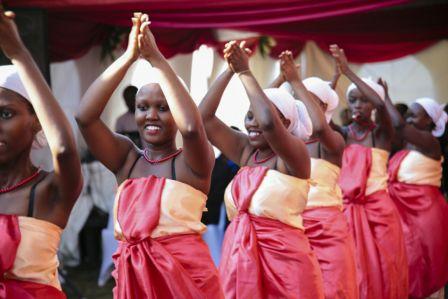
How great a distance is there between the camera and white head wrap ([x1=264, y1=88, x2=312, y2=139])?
13.2ft

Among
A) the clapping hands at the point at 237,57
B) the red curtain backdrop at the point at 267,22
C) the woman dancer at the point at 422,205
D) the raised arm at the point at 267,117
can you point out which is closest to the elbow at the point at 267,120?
the raised arm at the point at 267,117

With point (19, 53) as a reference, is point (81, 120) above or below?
below

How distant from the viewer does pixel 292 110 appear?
406 cm

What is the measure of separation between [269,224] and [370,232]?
1.87m

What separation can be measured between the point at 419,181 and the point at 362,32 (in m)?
2.93

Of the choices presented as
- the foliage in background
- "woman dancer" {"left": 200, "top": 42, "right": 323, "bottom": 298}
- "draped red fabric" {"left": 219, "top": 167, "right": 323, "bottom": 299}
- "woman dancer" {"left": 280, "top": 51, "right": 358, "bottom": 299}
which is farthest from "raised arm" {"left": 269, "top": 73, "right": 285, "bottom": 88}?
the foliage in background

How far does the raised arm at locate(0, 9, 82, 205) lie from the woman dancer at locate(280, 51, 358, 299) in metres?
2.12

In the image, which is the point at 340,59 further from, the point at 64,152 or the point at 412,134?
the point at 64,152

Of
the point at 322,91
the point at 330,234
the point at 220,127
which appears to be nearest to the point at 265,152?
the point at 220,127

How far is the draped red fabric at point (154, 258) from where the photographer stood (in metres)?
2.92

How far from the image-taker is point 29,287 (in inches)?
93.8

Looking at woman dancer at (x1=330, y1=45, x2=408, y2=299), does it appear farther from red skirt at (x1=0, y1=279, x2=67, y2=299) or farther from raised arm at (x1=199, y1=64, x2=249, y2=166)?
red skirt at (x1=0, y1=279, x2=67, y2=299)

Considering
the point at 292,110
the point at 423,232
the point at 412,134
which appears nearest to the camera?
the point at 292,110

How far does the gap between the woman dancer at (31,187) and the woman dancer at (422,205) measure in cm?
448
